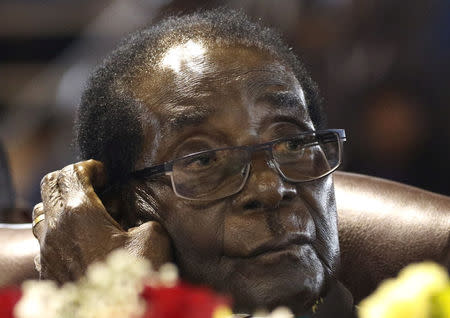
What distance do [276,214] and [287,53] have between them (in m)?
0.42

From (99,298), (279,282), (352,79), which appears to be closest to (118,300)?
(99,298)

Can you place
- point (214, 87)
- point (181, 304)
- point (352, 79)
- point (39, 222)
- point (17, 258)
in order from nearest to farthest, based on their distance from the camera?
point (181, 304) → point (214, 87) → point (39, 222) → point (17, 258) → point (352, 79)

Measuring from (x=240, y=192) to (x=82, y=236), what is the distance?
11.0 inches

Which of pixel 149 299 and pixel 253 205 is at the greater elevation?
pixel 149 299

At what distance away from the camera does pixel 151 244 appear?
1413 millimetres

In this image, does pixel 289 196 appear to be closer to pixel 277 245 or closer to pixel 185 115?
pixel 277 245

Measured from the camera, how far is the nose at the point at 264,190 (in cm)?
136

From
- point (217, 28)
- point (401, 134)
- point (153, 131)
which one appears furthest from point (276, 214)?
point (401, 134)

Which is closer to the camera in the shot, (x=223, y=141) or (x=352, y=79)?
(x=223, y=141)

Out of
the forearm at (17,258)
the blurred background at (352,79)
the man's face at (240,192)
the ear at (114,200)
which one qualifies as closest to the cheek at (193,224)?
the man's face at (240,192)

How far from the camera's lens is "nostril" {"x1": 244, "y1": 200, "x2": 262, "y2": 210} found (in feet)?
4.50

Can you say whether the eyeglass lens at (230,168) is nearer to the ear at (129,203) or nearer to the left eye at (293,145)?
the left eye at (293,145)

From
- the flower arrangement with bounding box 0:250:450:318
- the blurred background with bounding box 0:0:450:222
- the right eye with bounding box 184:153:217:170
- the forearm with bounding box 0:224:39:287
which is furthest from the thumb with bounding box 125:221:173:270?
the blurred background with bounding box 0:0:450:222

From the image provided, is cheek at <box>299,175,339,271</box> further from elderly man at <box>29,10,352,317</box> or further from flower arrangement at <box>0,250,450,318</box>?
flower arrangement at <box>0,250,450,318</box>
